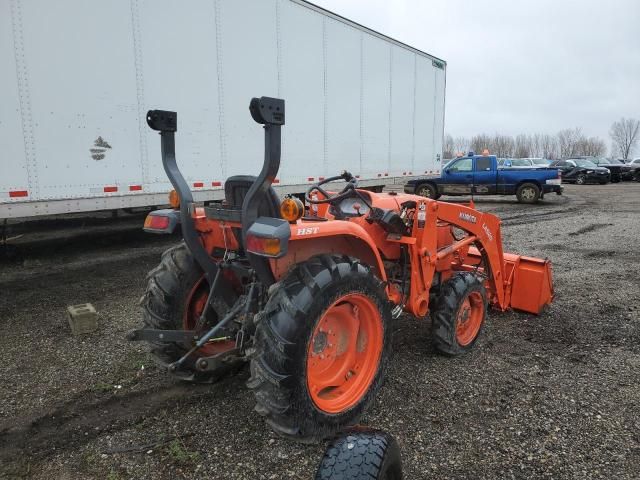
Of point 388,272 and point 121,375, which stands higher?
point 388,272

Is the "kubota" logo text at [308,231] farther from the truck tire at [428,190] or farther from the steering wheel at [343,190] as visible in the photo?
the truck tire at [428,190]

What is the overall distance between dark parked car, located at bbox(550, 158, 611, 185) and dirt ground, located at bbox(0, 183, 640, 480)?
2478 centimetres

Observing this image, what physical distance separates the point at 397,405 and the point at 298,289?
1268 millimetres

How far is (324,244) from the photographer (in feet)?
10.1

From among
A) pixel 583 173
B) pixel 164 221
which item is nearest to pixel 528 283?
pixel 164 221

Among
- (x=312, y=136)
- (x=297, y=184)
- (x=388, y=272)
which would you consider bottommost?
(x=388, y=272)

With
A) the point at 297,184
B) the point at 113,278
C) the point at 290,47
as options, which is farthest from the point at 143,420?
the point at 290,47

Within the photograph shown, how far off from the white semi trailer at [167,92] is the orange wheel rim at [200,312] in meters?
3.57

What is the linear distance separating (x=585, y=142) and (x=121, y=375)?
367 ft

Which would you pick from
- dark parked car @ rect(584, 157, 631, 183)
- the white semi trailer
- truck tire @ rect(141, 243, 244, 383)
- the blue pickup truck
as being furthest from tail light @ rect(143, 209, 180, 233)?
dark parked car @ rect(584, 157, 631, 183)

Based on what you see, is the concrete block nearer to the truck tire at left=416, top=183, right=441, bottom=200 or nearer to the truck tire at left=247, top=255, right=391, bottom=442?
the truck tire at left=247, top=255, right=391, bottom=442

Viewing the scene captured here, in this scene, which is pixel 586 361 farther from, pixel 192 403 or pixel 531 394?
pixel 192 403

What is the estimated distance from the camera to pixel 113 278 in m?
6.89

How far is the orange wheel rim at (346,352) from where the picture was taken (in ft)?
9.77
